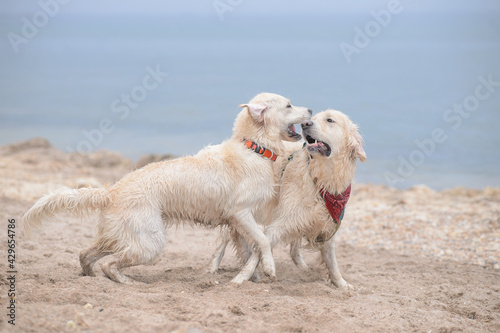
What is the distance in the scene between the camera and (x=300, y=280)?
7.03 metres

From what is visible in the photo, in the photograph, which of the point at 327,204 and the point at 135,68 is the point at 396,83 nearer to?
the point at 135,68

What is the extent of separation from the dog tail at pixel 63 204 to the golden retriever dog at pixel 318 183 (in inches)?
68.5

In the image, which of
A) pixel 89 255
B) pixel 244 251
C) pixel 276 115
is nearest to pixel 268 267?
pixel 244 251

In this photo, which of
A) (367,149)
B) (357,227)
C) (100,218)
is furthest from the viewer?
(367,149)

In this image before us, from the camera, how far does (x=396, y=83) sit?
24609 mm

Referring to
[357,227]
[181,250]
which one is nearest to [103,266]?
[181,250]

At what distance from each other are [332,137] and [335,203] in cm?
72

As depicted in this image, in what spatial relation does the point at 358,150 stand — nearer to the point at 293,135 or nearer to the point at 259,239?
the point at 293,135

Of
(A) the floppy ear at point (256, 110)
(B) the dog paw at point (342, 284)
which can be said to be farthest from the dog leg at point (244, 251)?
(A) the floppy ear at point (256, 110)

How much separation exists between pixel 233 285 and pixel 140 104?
17.0 meters

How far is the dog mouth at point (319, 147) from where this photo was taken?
6.31 metres

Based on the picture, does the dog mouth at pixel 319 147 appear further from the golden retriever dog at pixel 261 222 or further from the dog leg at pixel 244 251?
the dog leg at pixel 244 251

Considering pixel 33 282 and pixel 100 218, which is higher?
pixel 100 218

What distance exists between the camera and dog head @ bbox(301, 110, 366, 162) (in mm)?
6328
